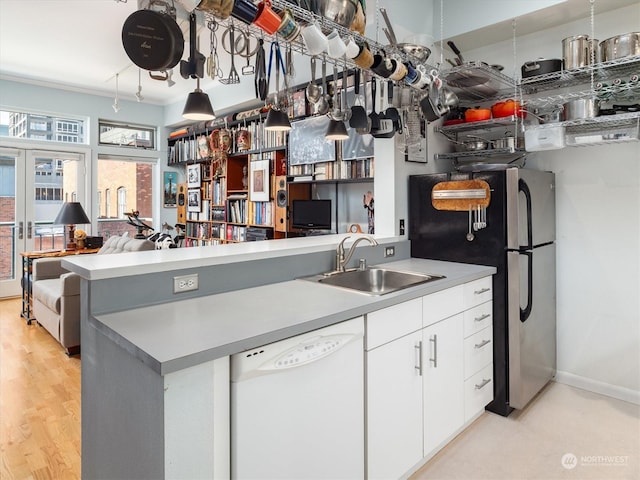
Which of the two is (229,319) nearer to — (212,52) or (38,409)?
(212,52)

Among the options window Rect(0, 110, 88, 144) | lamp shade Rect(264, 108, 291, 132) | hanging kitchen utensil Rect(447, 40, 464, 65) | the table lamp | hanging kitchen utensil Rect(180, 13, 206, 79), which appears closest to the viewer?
hanging kitchen utensil Rect(180, 13, 206, 79)

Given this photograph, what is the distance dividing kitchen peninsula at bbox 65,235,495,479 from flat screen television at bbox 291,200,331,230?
6.91 feet

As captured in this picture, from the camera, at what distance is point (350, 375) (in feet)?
5.04

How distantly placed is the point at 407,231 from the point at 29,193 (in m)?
5.76

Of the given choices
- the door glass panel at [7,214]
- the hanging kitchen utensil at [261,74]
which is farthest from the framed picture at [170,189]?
the hanging kitchen utensil at [261,74]

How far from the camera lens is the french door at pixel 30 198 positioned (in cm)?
576

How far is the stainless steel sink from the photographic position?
2.21 metres

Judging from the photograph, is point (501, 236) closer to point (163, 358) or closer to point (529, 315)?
point (529, 315)

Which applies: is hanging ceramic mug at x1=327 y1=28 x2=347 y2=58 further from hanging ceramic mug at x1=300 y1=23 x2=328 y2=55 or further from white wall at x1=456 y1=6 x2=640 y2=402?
white wall at x1=456 y1=6 x2=640 y2=402

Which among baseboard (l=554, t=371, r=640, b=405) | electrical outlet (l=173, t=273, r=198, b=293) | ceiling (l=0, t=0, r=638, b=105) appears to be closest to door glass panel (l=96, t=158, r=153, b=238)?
ceiling (l=0, t=0, r=638, b=105)

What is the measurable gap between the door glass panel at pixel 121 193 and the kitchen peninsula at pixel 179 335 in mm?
5361

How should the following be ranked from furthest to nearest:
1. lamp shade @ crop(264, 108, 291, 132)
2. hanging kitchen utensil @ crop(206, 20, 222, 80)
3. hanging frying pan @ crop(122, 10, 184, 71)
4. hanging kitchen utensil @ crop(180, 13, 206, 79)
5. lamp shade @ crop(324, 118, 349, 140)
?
1. lamp shade @ crop(324, 118, 349, 140)
2. lamp shade @ crop(264, 108, 291, 132)
3. hanging kitchen utensil @ crop(206, 20, 222, 80)
4. hanging kitchen utensil @ crop(180, 13, 206, 79)
5. hanging frying pan @ crop(122, 10, 184, 71)

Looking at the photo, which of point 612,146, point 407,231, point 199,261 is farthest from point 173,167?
point 612,146

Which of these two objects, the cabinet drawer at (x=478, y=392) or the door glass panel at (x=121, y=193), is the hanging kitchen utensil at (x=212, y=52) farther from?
the door glass panel at (x=121, y=193)
